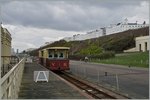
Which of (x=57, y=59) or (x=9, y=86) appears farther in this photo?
(x=57, y=59)

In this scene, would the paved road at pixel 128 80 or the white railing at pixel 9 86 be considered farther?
the paved road at pixel 128 80

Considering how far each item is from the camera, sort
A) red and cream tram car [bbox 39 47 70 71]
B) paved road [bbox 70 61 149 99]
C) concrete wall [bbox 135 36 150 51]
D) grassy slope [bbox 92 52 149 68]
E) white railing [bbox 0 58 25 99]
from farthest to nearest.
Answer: concrete wall [bbox 135 36 150 51] < grassy slope [bbox 92 52 149 68] < red and cream tram car [bbox 39 47 70 71] < paved road [bbox 70 61 149 99] < white railing [bbox 0 58 25 99]

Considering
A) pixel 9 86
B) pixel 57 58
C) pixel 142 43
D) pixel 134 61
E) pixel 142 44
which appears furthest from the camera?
pixel 142 43

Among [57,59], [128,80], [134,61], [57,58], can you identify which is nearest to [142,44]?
[134,61]

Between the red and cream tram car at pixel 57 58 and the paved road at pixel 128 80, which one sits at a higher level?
the red and cream tram car at pixel 57 58

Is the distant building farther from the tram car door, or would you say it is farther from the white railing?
the white railing

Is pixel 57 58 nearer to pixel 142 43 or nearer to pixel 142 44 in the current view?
pixel 142 44

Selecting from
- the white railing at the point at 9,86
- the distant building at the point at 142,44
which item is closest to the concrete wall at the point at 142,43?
the distant building at the point at 142,44

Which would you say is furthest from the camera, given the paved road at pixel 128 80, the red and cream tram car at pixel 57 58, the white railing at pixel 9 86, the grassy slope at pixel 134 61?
the grassy slope at pixel 134 61

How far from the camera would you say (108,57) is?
297 feet

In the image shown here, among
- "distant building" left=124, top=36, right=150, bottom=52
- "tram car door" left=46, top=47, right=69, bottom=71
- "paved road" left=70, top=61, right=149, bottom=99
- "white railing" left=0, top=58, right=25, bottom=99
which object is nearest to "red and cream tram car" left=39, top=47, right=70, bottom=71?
"tram car door" left=46, top=47, right=69, bottom=71

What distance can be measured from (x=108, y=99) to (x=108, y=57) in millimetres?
75059

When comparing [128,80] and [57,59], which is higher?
[57,59]

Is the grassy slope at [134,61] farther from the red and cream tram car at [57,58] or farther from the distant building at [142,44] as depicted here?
the distant building at [142,44]
